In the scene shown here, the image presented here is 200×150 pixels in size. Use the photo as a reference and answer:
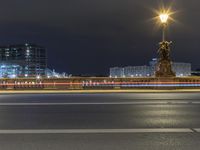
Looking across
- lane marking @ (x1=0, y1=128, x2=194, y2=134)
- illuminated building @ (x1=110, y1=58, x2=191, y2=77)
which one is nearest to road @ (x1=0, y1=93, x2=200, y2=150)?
lane marking @ (x1=0, y1=128, x2=194, y2=134)

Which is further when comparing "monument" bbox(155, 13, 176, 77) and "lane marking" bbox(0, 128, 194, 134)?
"monument" bbox(155, 13, 176, 77)

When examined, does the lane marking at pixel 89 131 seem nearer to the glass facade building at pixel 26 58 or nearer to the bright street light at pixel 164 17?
the bright street light at pixel 164 17

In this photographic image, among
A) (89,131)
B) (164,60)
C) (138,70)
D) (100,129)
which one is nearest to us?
(89,131)

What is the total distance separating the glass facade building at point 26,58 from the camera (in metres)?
158

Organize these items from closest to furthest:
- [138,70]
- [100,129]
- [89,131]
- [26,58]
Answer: [89,131], [100,129], [138,70], [26,58]

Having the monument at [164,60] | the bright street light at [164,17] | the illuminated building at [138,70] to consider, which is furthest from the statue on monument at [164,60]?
the illuminated building at [138,70]

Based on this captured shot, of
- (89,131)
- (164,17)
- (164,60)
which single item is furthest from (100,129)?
(164,60)

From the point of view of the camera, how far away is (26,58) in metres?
168

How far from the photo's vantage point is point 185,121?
13.8m

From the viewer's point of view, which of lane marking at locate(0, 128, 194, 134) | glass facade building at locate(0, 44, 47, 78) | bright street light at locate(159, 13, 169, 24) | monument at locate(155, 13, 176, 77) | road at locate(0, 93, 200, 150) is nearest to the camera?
road at locate(0, 93, 200, 150)

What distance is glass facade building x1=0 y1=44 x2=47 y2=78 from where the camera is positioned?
15775cm

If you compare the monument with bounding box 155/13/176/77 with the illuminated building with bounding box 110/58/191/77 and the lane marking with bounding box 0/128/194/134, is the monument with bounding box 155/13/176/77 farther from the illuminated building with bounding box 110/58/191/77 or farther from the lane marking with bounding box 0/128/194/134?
the illuminated building with bounding box 110/58/191/77

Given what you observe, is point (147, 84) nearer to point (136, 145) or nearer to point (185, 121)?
point (185, 121)

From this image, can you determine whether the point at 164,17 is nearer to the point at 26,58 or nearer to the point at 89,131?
the point at 89,131
